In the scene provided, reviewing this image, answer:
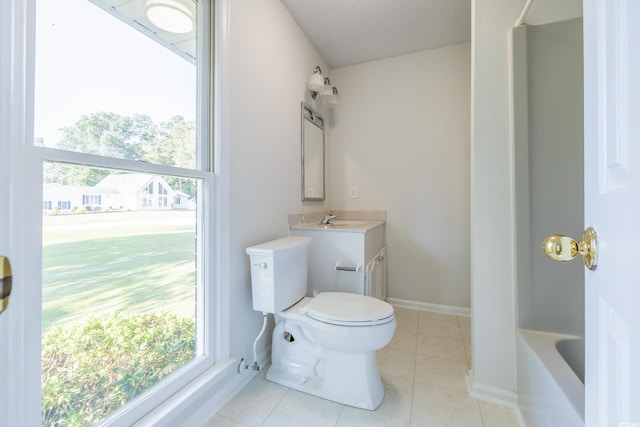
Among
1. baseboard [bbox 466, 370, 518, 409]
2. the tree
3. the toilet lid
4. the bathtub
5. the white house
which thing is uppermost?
the tree

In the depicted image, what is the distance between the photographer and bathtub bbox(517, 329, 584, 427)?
84 cm

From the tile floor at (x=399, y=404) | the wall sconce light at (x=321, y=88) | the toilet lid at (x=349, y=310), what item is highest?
the wall sconce light at (x=321, y=88)

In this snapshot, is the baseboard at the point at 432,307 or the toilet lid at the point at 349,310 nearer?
the toilet lid at the point at 349,310

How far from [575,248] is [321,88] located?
2.06 metres

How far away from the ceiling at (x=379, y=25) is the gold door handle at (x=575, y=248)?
6.56 feet

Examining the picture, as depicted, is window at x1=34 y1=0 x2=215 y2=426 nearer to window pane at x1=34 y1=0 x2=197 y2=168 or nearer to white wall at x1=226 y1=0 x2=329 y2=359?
window pane at x1=34 y1=0 x2=197 y2=168

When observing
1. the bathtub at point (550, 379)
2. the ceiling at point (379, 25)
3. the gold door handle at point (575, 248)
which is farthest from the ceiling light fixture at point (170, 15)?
the bathtub at point (550, 379)

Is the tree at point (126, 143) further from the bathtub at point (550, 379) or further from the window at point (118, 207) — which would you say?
the bathtub at point (550, 379)

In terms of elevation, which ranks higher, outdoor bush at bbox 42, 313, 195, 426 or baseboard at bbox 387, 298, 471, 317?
outdoor bush at bbox 42, 313, 195, 426

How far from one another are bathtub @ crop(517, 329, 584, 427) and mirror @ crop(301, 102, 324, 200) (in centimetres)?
164
